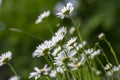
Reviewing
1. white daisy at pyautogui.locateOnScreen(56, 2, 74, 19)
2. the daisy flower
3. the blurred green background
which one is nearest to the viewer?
the daisy flower

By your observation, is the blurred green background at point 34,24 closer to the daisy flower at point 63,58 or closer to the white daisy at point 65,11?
the white daisy at point 65,11

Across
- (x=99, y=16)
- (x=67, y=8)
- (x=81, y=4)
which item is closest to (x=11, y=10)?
(x=81, y=4)

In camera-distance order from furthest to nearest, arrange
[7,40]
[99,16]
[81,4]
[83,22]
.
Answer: [7,40] < [81,4] < [83,22] < [99,16]

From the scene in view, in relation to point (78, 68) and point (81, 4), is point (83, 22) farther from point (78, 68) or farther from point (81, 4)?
point (78, 68)

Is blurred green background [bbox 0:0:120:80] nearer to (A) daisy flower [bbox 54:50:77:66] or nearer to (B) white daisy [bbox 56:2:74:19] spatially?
(B) white daisy [bbox 56:2:74:19]

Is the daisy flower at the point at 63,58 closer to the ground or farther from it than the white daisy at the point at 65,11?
closer to the ground

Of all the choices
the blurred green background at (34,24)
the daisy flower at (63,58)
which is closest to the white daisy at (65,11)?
→ the daisy flower at (63,58)

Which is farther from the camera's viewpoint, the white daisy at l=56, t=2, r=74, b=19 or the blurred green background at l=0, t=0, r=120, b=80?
the blurred green background at l=0, t=0, r=120, b=80

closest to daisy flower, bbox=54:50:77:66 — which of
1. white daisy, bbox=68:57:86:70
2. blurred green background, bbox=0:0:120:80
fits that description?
white daisy, bbox=68:57:86:70
